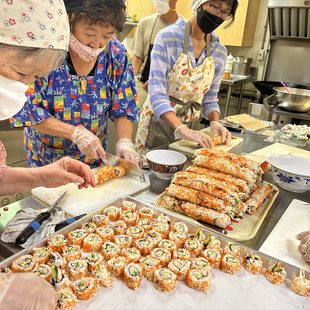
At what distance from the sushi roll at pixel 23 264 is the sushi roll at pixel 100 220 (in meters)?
0.29

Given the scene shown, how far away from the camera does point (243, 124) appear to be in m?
2.65

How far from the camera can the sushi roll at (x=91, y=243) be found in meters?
1.12

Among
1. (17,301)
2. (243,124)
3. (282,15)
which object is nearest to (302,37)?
(282,15)

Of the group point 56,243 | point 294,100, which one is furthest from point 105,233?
point 294,100

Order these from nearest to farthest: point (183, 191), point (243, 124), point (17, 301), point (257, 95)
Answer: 1. point (17, 301)
2. point (183, 191)
3. point (243, 124)
4. point (257, 95)

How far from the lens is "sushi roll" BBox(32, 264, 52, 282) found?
96 centimetres

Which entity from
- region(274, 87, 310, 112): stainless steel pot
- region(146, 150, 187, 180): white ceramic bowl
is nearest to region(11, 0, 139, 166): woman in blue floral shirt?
region(146, 150, 187, 180): white ceramic bowl

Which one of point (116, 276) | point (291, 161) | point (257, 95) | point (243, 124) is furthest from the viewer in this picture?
point (257, 95)

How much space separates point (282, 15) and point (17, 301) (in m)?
4.43

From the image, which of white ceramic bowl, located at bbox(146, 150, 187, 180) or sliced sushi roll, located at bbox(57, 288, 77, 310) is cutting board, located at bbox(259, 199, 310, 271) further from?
sliced sushi roll, located at bbox(57, 288, 77, 310)

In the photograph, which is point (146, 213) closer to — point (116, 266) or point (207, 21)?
point (116, 266)

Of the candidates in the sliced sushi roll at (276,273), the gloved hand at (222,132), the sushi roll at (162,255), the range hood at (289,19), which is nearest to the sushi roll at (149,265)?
the sushi roll at (162,255)

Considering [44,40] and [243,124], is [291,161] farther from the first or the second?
[44,40]

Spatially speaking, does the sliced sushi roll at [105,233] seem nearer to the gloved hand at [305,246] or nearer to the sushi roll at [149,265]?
the sushi roll at [149,265]
